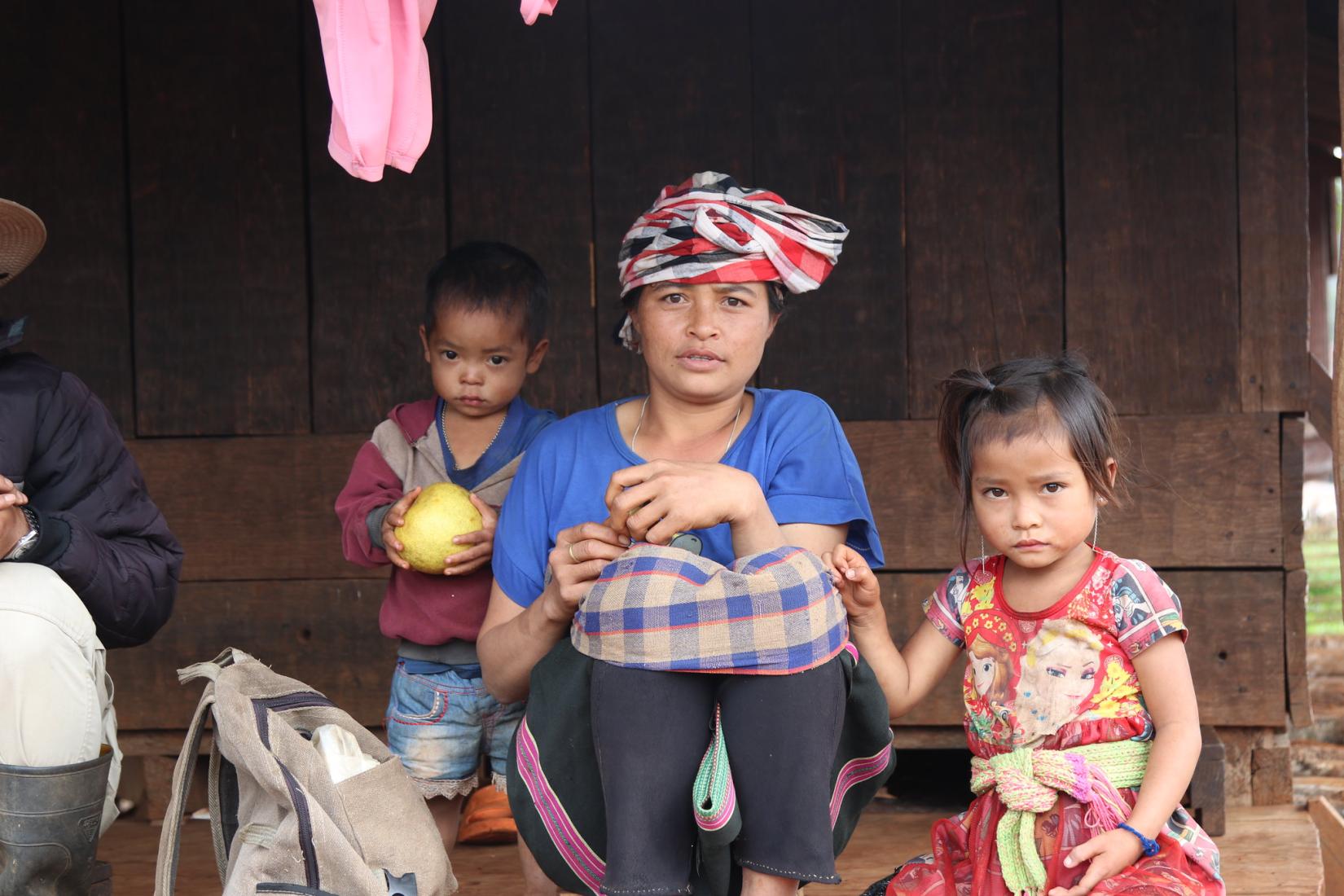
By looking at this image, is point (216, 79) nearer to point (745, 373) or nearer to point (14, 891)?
point (745, 373)

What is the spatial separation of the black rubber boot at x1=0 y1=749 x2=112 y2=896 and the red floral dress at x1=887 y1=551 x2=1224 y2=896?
1487 millimetres

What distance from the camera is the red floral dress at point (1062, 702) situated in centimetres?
229

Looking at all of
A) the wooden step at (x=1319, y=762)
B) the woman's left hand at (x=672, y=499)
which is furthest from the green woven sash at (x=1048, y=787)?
the wooden step at (x=1319, y=762)

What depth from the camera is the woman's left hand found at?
91.1 inches

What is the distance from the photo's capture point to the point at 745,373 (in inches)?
107

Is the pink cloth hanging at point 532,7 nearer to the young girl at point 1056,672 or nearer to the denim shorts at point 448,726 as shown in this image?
the young girl at point 1056,672

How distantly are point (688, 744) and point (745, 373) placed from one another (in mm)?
842

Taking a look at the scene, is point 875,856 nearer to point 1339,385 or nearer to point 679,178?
point 1339,385

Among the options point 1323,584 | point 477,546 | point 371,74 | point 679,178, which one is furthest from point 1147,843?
point 1323,584

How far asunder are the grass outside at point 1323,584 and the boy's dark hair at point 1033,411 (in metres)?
6.00

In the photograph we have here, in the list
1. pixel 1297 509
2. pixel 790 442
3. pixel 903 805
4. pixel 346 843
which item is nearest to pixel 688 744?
pixel 346 843

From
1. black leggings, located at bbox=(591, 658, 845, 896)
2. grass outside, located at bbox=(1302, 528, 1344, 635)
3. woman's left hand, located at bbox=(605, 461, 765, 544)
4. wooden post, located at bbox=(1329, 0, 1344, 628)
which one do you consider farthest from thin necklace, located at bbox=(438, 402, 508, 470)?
grass outside, located at bbox=(1302, 528, 1344, 635)

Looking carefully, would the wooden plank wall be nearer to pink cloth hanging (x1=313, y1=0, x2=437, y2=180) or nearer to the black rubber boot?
the black rubber boot

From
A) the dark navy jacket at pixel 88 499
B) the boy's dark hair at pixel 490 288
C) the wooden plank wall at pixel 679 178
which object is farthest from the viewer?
the wooden plank wall at pixel 679 178
